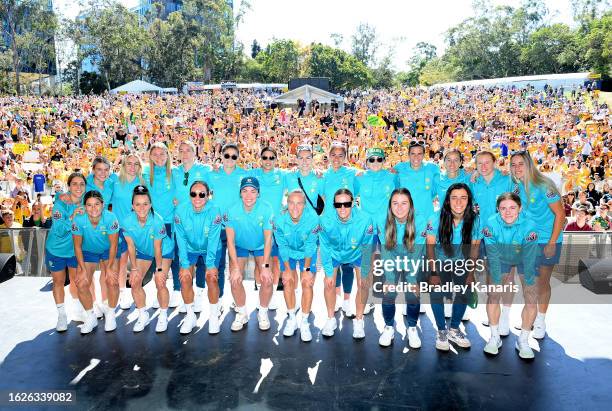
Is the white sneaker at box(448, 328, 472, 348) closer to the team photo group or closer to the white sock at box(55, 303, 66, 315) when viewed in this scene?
the team photo group

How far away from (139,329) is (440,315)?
2.99 metres

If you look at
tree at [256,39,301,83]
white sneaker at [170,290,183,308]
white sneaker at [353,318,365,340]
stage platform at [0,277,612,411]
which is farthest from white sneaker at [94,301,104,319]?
tree at [256,39,301,83]

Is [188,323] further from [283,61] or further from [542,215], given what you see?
[283,61]

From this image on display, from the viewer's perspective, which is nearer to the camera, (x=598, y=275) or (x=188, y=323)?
(x=188, y=323)

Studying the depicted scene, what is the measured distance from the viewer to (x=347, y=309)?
5312mm

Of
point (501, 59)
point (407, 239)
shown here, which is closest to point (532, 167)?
point (407, 239)

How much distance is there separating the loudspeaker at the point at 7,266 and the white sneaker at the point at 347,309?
176 inches

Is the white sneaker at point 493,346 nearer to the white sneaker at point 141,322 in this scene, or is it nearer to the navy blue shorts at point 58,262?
the white sneaker at point 141,322

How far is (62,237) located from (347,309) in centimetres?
304

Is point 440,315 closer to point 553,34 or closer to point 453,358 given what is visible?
point 453,358

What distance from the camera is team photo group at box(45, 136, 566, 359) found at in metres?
4.42

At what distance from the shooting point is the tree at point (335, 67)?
186 ft

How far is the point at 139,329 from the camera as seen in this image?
4.97m

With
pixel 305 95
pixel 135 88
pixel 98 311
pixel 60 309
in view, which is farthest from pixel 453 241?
pixel 135 88
